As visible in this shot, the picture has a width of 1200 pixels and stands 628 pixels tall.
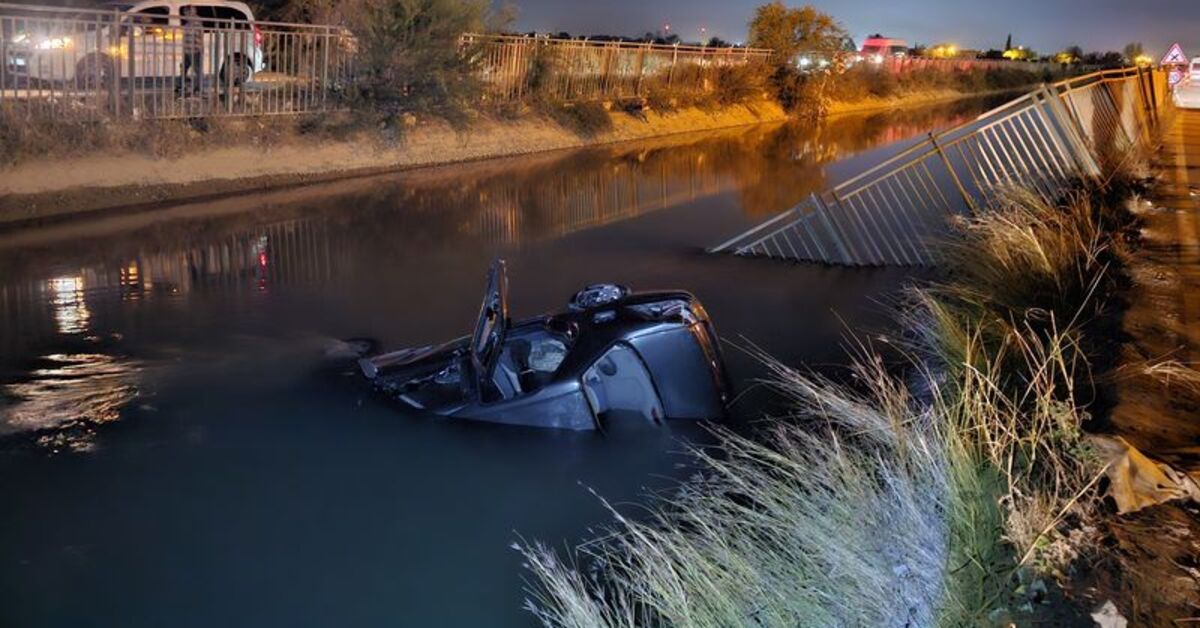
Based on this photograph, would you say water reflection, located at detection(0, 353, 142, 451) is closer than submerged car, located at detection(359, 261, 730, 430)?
No

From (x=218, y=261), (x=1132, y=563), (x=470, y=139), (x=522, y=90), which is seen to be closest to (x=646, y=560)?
(x=1132, y=563)

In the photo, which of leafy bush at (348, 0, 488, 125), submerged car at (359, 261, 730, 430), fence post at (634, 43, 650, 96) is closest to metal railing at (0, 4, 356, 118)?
leafy bush at (348, 0, 488, 125)

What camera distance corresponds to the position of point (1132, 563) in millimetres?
4648

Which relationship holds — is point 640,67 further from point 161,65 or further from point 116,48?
point 116,48

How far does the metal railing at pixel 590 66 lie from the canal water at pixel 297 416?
12459 mm

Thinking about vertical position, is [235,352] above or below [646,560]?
below

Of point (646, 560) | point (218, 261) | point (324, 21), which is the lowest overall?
point (218, 261)

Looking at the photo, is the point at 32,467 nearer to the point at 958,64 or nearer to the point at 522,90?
the point at 522,90

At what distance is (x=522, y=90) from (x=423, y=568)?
26442 mm

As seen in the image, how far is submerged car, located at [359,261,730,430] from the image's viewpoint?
310 inches

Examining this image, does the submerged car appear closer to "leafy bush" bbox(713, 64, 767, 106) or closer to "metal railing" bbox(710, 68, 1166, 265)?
"metal railing" bbox(710, 68, 1166, 265)

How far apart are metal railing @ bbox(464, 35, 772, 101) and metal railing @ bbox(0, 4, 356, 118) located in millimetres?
5318

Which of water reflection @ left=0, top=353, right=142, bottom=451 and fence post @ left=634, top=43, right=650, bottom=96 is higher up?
fence post @ left=634, top=43, right=650, bottom=96

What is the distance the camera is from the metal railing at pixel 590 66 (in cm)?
3048
